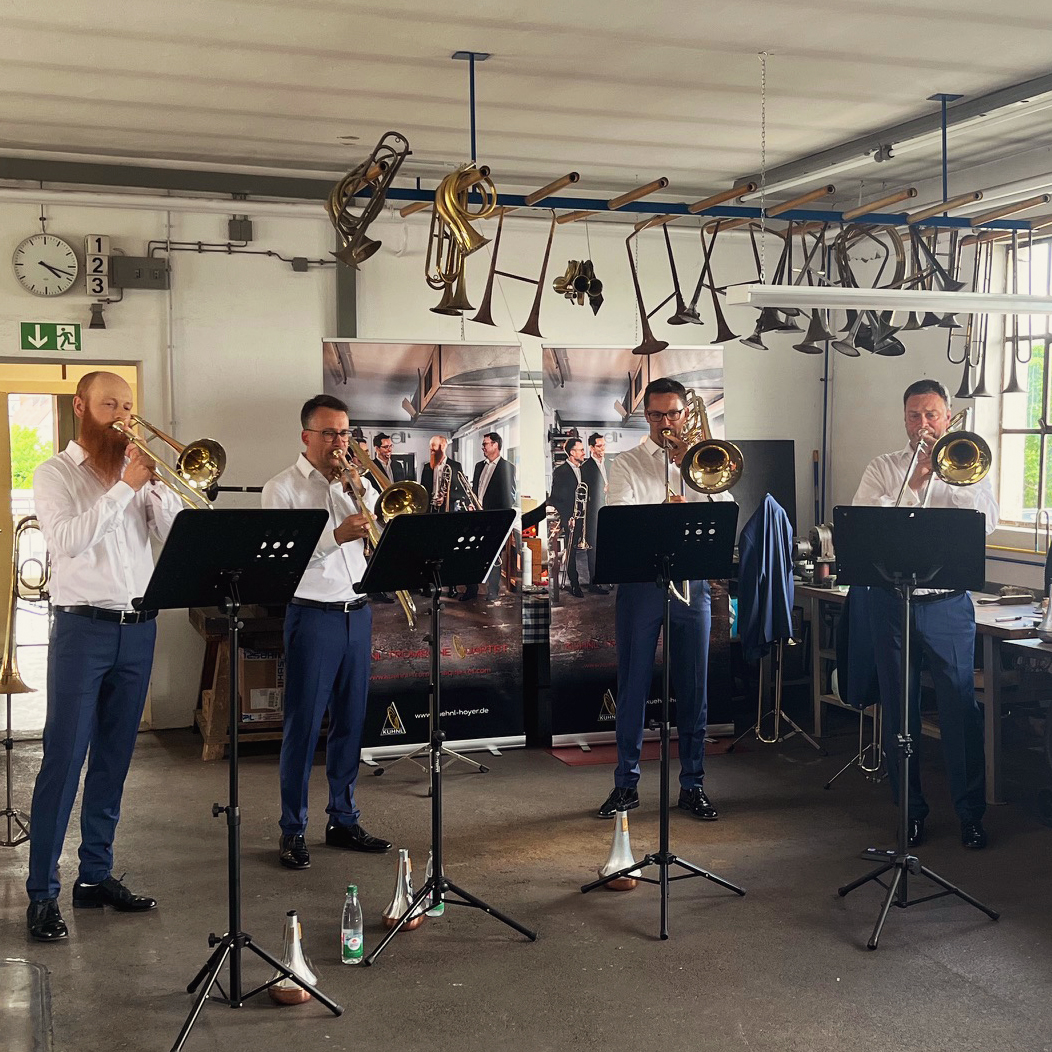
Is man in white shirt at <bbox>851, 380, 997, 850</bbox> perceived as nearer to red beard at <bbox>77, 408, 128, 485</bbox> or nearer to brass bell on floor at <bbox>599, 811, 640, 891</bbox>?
brass bell on floor at <bbox>599, 811, 640, 891</bbox>

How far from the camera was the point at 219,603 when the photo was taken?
366cm

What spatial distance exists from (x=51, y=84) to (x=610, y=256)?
376 cm

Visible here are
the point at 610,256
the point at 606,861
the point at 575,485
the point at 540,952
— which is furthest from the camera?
the point at 610,256

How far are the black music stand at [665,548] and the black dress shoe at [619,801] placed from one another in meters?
1.11

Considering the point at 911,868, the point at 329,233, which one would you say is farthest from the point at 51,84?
the point at 911,868

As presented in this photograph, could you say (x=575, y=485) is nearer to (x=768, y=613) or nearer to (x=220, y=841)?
(x=768, y=613)

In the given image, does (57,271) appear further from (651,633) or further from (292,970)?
(292,970)

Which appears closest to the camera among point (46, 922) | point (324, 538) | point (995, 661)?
point (46, 922)

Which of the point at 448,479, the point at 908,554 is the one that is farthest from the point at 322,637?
the point at 908,554

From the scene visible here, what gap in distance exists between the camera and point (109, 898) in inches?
179

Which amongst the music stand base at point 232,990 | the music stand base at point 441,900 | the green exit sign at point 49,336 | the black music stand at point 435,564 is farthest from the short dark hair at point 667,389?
the green exit sign at point 49,336

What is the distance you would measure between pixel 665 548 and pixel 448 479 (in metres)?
2.69

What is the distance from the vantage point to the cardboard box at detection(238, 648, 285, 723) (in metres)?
7.00

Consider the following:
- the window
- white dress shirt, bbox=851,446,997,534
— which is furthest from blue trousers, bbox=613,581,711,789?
the window
